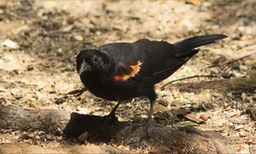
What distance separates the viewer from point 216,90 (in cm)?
535

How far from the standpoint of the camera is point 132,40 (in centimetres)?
697

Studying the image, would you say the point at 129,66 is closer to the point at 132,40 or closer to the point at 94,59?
the point at 94,59

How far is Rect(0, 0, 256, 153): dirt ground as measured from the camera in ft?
15.7

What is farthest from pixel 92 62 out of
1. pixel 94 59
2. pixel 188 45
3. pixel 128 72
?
pixel 188 45

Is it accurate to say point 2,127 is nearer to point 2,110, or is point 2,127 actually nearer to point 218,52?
point 2,110

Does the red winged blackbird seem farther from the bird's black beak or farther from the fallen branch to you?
the fallen branch

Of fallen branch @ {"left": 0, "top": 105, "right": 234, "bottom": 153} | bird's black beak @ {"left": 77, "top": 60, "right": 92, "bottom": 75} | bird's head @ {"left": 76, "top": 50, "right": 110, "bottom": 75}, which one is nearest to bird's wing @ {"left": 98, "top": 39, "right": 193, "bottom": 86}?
bird's head @ {"left": 76, "top": 50, "right": 110, "bottom": 75}

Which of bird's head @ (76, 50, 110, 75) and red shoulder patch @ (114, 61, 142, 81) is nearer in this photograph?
bird's head @ (76, 50, 110, 75)

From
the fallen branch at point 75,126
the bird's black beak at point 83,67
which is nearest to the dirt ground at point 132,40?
the fallen branch at point 75,126

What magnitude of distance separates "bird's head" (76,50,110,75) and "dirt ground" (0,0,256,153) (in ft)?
2.04

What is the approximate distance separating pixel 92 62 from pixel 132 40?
2.99 m

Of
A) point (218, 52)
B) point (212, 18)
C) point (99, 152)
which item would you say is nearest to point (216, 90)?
point (218, 52)

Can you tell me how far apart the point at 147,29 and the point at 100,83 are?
348cm

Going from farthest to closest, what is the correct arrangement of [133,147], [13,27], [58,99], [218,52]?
[13,27]
[218,52]
[58,99]
[133,147]
